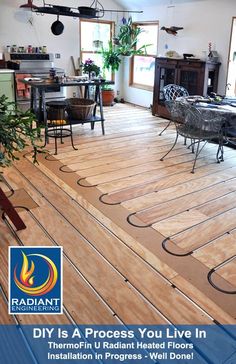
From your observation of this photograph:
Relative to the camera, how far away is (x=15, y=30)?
6.45m

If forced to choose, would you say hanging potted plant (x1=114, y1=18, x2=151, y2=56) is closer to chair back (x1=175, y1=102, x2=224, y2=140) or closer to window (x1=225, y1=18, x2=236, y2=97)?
window (x1=225, y1=18, x2=236, y2=97)

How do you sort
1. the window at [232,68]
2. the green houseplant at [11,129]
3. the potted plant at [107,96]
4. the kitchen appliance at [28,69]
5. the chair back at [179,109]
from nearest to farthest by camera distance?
the green houseplant at [11,129]
the chair back at [179,109]
the window at [232,68]
the kitchen appliance at [28,69]
the potted plant at [107,96]

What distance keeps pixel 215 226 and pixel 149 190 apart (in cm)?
86

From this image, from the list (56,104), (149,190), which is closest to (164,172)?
(149,190)

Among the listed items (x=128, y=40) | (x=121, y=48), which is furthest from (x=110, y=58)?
(x=128, y=40)

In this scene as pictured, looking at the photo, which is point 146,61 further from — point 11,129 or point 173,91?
point 11,129

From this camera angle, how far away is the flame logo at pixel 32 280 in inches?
80.0

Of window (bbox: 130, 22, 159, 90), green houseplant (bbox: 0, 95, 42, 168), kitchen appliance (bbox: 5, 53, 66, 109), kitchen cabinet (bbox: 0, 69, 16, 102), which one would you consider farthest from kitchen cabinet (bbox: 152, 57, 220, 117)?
green houseplant (bbox: 0, 95, 42, 168)

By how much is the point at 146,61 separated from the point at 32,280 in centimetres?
665

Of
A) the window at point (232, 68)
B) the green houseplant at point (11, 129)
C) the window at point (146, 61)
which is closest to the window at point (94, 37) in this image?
the window at point (146, 61)

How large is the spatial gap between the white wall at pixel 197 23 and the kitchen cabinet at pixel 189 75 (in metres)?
0.17

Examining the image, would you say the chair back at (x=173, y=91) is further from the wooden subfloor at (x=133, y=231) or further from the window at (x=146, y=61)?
the window at (x=146, y=61)

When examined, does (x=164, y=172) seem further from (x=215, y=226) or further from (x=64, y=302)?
(x=64, y=302)

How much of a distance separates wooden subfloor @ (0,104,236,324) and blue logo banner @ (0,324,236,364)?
62 millimetres
